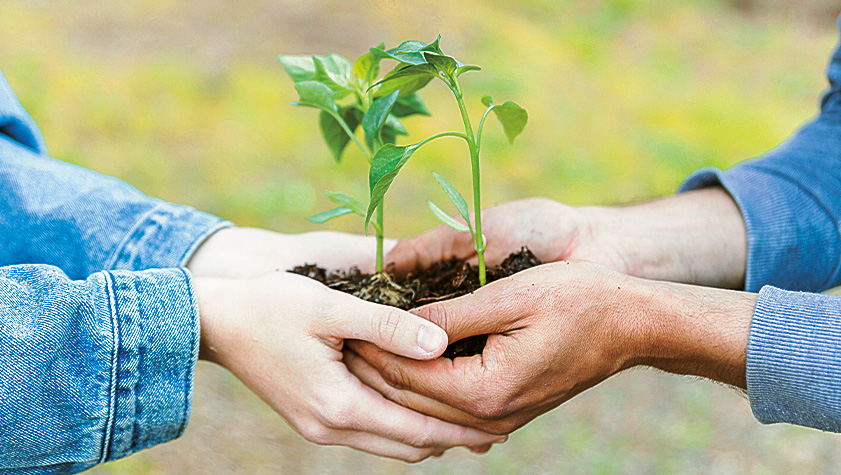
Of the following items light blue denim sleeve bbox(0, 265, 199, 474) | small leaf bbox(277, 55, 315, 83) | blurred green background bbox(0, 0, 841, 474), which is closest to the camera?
light blue denim sleeve bbox(0, 265, 199, 474)

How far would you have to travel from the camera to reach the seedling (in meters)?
0.70

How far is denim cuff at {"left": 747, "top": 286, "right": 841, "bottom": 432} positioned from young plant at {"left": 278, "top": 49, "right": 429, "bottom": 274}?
0.49 m

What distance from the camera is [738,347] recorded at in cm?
75

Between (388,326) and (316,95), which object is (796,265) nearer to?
(388,326)

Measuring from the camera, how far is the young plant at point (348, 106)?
82 centimetres

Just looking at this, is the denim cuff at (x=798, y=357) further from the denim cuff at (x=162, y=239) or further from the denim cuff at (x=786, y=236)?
the denim cuff at (x=162, y=239)

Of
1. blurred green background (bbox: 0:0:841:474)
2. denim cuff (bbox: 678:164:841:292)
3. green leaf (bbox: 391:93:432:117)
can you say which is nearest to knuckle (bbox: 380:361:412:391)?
green leaf (bbox: 391:93:432:117)

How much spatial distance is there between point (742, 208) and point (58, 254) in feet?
3.39

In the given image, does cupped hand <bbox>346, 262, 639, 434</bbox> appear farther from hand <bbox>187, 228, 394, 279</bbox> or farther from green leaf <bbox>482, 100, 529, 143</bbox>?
hand <bbox>187, 228, 394, 279</bbox>

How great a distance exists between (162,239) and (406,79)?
0.47 m

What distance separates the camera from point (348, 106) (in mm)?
917

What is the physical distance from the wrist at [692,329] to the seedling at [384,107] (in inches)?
8.2

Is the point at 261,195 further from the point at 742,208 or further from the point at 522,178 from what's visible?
the point at 742,208

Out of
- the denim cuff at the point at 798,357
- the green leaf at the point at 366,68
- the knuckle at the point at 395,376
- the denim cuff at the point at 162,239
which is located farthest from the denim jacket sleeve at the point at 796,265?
the denim cuff at the point at 162,239
